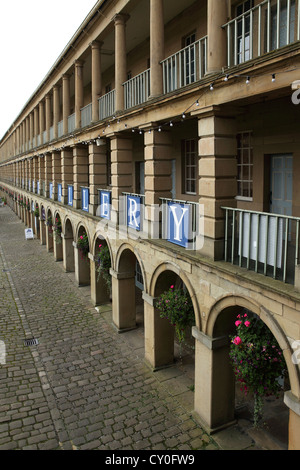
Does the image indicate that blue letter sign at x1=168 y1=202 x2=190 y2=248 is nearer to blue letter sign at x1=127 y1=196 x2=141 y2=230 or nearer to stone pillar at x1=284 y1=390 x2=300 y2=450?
blue letter sign at x1=127 y1=196 x2=141 y2=230

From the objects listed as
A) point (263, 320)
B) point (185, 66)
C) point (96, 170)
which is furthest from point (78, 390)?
point (96, 170)

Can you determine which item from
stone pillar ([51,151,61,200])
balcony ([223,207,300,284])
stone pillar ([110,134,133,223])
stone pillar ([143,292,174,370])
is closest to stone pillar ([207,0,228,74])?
balcony ([223,207,300,284])

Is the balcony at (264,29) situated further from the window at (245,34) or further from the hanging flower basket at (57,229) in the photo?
the hanging flower basket at (57,229)

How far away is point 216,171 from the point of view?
7941mm

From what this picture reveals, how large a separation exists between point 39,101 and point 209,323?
1001 inches

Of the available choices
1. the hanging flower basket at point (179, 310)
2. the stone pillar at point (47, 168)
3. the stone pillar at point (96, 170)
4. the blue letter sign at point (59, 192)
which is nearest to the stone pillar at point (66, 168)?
the blue letter sign at point (59, 192)

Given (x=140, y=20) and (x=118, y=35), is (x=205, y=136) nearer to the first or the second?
(x=118, y=35)

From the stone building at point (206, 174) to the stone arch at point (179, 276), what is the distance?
0.04m

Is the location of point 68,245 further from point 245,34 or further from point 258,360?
point 258,360

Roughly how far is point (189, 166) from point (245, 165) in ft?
10.6

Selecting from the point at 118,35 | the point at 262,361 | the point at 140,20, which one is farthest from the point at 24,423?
the point at 140,20

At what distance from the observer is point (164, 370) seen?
1140 cm

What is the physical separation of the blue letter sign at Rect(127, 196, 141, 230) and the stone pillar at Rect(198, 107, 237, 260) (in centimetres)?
374
